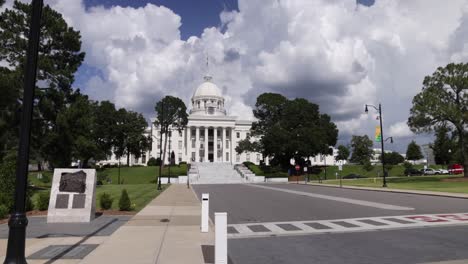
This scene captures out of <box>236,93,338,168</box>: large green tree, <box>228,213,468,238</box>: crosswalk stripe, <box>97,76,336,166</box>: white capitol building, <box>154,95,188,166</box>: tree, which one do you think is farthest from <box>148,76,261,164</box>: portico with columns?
<box>228,213,468,238</box>: crosswalk stripe

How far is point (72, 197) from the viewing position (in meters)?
14.9

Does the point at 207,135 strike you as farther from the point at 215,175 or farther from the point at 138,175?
the point at 138,175

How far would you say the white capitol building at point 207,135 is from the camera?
121 metres

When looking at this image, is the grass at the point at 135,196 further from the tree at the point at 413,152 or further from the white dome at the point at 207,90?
the tree at the point at 413,152

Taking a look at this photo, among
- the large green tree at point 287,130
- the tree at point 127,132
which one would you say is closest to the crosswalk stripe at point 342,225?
the large green tree at point 287,130

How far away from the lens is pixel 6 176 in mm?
17812

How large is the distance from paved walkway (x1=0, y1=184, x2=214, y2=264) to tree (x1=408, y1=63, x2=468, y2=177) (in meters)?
45.5

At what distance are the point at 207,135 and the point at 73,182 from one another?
347 feet

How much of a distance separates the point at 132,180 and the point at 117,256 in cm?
6509

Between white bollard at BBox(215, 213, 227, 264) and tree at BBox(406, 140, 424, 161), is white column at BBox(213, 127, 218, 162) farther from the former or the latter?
white bollard at BBox(215, 213, 227, 264)

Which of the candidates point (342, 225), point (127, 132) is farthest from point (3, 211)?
point (127, 132)

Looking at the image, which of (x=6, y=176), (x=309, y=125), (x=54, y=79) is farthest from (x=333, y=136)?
(x=6, y=176)

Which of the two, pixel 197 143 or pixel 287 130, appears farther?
pixel 197 143

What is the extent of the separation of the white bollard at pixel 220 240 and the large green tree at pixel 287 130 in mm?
75269
